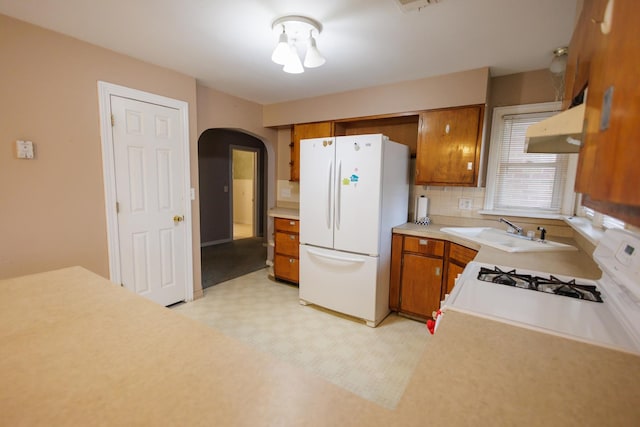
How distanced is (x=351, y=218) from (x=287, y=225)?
1.10m

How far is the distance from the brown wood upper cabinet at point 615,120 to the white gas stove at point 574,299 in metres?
0.48

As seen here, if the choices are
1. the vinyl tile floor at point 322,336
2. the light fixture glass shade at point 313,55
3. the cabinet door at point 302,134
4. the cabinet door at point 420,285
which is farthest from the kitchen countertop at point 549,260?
the cabinet door at point 302,134

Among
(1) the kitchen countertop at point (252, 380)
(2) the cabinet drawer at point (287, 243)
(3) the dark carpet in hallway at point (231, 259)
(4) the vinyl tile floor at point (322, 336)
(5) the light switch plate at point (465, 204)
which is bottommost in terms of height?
(4) the vinyl tile floor at point (322, 336)

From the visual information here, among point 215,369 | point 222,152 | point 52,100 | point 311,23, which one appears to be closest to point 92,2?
point 52,100

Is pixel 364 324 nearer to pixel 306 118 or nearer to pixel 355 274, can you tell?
pixel 355 274

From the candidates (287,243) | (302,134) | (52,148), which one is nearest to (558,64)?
(302,134)

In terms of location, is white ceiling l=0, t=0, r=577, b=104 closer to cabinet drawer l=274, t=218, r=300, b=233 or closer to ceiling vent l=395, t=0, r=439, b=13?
ceiling vent l=395, t=0, r=439, b=13

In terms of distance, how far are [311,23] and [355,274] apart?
6.71ft

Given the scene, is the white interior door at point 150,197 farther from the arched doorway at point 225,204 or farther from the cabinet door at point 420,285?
the cabinet door at point 420,285

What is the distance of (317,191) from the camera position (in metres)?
2.87

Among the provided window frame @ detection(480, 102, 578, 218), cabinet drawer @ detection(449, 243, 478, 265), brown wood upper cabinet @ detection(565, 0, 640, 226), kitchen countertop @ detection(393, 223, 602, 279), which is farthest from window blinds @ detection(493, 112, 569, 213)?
brown wood upper cabinet @ detection(565, 0, 640, 226)

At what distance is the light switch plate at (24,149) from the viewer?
1.91 m

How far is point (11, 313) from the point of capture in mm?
962

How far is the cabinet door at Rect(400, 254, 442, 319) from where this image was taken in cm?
261
